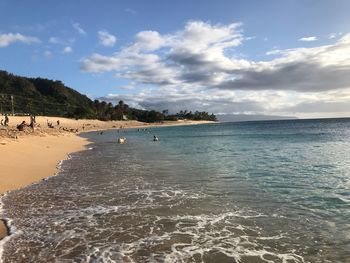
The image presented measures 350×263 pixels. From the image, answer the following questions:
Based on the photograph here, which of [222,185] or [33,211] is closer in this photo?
[33,211]

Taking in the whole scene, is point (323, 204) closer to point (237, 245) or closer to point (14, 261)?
point (237, 245)

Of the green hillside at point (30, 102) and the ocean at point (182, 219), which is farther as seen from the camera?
the green hillside at point (30, 102)

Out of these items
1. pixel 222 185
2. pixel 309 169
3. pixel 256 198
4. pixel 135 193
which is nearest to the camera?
pixel 256 198

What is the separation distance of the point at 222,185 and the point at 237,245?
7.86 meters

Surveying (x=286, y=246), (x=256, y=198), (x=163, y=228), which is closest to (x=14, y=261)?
(x=163, y=228)

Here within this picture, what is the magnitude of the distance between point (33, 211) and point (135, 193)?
4320mm

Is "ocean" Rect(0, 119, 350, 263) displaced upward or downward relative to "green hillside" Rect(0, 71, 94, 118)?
downward

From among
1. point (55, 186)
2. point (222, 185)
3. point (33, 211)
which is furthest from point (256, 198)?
point (55, 186)

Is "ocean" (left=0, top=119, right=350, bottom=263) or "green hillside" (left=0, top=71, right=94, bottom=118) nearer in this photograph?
"ocean" (left=0, top=119, right=350, bottom=263)

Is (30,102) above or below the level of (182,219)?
above

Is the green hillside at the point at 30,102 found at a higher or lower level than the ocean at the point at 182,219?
higher

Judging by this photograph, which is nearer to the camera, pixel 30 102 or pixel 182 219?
pixel 182 219

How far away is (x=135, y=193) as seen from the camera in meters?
15.0

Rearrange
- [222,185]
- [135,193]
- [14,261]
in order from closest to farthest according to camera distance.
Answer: [14,261] → [135,193] → [222,185]
